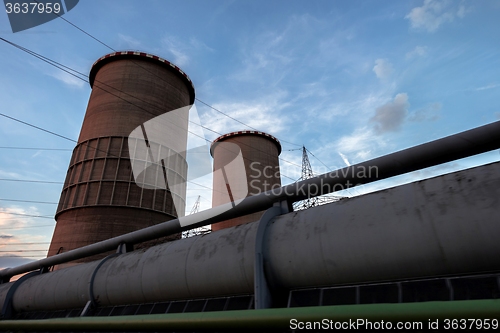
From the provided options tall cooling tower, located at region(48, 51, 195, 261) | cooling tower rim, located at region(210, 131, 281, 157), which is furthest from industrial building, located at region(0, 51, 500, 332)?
cooling tower rim, located at region(210, 131, 281, 157)

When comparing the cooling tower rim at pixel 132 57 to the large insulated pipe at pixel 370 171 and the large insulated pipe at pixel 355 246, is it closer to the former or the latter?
the large insulated pipe at pixel 370 171

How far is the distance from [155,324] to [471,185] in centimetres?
401

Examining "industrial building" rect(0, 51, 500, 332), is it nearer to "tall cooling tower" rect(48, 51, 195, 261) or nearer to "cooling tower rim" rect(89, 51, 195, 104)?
"tall cooling tower" rect(48, 51, 195, 261)

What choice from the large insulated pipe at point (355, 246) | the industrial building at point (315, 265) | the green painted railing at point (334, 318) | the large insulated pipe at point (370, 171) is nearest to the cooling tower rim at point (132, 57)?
the industrial building at point (315, 265)

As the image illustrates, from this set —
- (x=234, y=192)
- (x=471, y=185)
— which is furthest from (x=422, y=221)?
(x=234, y=192)

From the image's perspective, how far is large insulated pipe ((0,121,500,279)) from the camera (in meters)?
4.72

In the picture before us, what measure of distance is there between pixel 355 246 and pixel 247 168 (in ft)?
85.2

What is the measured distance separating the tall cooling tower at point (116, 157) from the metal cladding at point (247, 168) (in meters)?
9.31

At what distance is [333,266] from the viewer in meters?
4.39

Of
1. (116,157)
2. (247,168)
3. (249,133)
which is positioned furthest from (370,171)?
(249,133)

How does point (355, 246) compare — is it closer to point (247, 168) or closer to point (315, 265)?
point (315, 265)

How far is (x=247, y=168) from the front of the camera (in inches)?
1187

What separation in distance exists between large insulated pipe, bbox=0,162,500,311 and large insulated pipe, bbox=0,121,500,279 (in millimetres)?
881

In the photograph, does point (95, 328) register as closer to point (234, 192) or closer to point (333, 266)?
point (333, 266)
